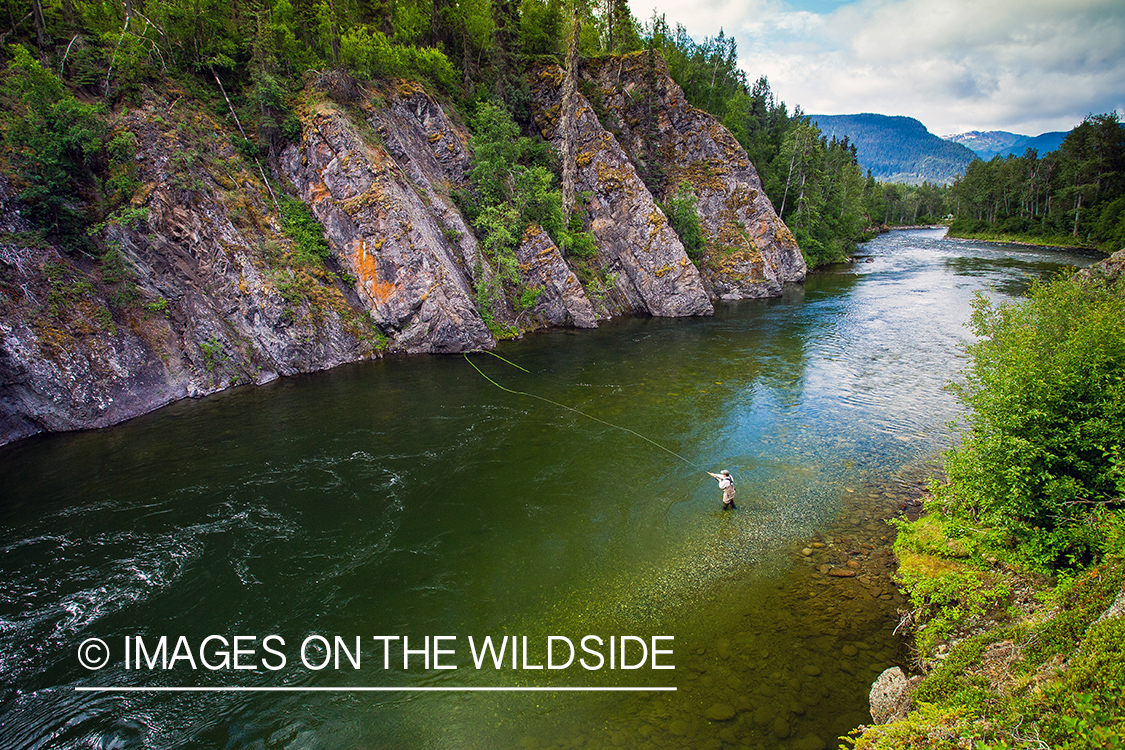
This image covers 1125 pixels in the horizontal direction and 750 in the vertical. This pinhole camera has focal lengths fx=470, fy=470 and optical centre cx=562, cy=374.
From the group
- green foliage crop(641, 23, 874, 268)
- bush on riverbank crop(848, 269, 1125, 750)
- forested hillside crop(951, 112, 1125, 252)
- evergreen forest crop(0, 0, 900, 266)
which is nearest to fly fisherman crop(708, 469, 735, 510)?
bush on riverbank crop(848, 269, 1125, 750)

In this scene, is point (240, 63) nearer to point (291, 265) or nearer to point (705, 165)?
point (291, 265)

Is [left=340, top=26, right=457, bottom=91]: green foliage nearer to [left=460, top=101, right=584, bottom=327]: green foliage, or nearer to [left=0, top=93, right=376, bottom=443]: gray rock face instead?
[left=460, top=101, right=584, bottom=327]: green foliage

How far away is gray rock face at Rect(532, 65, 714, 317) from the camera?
38062mm

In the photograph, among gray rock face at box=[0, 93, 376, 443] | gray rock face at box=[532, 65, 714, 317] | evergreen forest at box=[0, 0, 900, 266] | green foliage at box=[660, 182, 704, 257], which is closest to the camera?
gray rock face at box=[0, 93, 376, 443]

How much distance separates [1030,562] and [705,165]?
4651 centimetres

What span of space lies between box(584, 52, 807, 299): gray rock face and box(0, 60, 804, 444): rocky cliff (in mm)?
7234

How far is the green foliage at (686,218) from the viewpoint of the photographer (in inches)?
1668

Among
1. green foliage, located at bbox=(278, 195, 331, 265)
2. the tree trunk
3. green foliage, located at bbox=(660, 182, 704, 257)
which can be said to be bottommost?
green foliage, located at bbox=(278, 195, 331, 265)

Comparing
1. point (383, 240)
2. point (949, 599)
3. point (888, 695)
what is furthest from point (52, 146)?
→ point (949, 599)

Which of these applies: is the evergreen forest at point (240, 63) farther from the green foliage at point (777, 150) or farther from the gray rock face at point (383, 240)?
the green foliage at point (777, 150)

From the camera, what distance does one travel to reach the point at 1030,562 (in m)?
8.45

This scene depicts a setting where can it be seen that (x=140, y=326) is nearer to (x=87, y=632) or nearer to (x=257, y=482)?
(x=257, y=482)

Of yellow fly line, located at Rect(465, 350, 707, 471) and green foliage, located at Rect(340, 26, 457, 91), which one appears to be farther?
green foliage, located at Rect(340, 26, 457, 91)

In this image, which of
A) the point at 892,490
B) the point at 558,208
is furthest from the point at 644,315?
the point at 892,490
